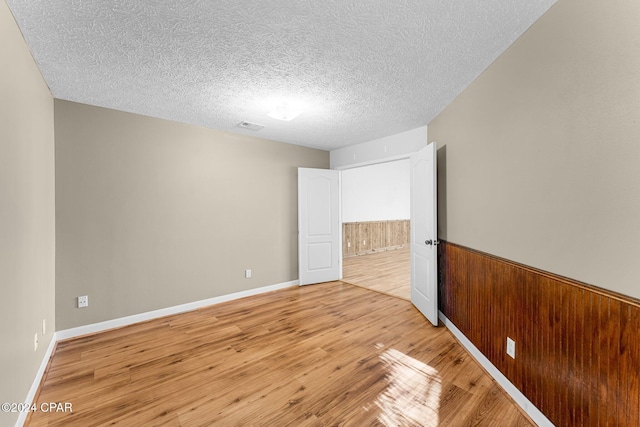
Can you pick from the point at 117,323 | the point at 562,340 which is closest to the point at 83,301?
the point at 117,323

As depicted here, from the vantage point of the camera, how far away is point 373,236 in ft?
26.2

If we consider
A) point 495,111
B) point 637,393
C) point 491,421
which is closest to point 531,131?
point 495,111

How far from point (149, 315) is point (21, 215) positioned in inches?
75.3

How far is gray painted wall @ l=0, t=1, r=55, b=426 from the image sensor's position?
4.66 ft

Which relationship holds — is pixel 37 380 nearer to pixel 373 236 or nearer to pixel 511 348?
pixel 511 348

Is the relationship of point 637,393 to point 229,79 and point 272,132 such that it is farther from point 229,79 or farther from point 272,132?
point 272,132

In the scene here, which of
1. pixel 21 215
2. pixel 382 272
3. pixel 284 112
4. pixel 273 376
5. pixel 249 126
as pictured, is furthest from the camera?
pixel 382 272

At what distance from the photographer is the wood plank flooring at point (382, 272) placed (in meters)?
4.41

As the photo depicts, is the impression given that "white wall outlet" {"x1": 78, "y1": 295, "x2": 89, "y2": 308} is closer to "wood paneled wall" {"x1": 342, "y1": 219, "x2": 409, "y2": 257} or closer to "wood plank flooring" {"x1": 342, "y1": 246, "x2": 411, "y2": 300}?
"wood plank flooring" {"x1": 342, "y1": 246, "x2": 411, "y2": 300}

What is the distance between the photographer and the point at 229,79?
7.47ft

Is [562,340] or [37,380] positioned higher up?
[562,340]

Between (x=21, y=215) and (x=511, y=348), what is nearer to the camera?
(x=21, y=215)

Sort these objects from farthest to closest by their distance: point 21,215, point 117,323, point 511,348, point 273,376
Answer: point 117,323
point 273,376
point 511,348
point 21,215

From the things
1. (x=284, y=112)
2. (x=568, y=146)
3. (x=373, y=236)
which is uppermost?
(x=284, y=112)
